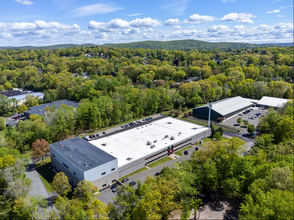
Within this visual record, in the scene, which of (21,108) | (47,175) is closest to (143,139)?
(47,175)

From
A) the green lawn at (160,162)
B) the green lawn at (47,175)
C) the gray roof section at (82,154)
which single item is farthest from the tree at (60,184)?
the green lawn at (160,162)

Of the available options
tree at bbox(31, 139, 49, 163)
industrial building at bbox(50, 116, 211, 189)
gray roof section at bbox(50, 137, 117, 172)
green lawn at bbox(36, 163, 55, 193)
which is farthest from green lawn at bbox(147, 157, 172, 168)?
tree at bbox(31, 139, 49, 163)

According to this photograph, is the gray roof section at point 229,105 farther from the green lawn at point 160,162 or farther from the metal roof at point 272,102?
the green lawn at point 160,162

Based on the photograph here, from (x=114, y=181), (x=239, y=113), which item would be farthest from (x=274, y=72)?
(x=114, y=181)

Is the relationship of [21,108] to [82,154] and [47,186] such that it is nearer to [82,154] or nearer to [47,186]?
[47,186]

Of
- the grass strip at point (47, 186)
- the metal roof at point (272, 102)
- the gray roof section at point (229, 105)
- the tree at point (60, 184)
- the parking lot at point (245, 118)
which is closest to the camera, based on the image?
the tree at point (60, 184)

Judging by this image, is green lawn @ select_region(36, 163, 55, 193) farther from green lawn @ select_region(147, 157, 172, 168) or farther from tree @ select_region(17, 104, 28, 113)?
tree @ select_region(17, 104, 28, 113)

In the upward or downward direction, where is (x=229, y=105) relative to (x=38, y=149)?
downward
